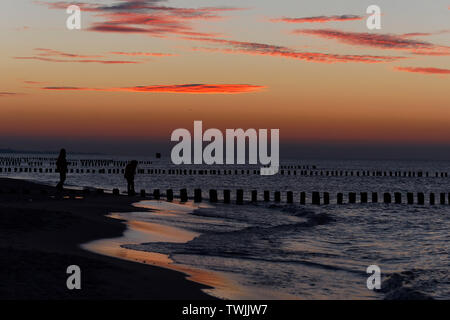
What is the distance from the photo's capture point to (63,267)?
11.4m

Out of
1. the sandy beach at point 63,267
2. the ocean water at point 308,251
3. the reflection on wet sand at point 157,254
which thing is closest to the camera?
the sandy beach at point 63,267

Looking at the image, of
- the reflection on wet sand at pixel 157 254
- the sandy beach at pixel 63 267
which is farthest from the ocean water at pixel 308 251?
the sandy beach at pixel 63 267

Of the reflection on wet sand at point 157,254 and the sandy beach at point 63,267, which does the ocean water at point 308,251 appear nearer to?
the reflection on wet sand at point 157,254

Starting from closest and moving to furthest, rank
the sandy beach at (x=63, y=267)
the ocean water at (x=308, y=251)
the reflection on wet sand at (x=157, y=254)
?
the sandy beach at (x=63, y=267) < the reflection on wet sand at (x=157, y=254) < the ocean water at (x=308, y=251)

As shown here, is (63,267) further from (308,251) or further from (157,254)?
(308,251)

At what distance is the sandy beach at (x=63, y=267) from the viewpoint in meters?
9.79

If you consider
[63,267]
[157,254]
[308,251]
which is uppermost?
[63,267]

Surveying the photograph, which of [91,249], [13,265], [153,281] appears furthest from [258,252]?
[13,265]

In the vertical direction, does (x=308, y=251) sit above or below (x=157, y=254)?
below

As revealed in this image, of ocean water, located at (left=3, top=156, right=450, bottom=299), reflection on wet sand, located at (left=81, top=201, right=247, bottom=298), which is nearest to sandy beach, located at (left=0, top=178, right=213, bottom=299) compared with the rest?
reflection on wet sand, located at (left=81, top=201, right=247, bottom=298)

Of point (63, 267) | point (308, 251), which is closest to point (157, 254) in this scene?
point (63, 267)
